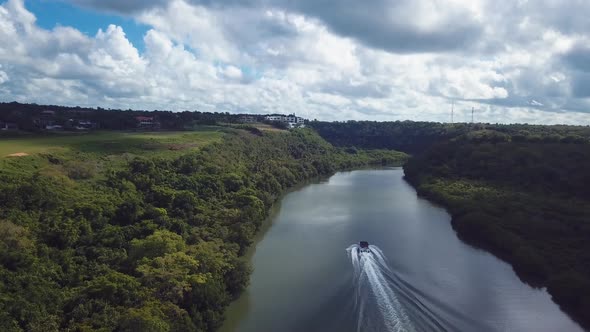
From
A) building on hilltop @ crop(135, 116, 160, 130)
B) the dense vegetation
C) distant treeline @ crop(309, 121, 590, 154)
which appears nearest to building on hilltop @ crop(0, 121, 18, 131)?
the dense vegetation

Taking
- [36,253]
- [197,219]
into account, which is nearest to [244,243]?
[197,219]

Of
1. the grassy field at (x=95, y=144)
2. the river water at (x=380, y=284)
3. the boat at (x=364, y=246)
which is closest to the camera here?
the river water at (x=380, y=284)

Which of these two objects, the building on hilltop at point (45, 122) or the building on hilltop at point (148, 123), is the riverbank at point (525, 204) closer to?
the building on hilltop at point (148, 123)

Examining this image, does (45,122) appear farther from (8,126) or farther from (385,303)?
(385,303)

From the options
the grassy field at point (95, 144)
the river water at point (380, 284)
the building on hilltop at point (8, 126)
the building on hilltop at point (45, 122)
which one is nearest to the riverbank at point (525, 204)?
the river water at point (380, 284)

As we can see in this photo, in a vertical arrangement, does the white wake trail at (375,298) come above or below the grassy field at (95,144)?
below

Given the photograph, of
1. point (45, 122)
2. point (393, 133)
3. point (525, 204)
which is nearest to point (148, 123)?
point (45, 122)

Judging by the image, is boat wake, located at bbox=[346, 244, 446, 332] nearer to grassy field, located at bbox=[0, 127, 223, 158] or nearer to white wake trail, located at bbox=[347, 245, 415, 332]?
white wake trail, located at bbox=[347, 245, 415, 332]
